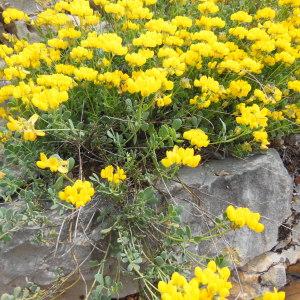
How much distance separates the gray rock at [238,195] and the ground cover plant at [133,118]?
104 mm

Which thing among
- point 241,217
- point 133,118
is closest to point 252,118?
point 133,118

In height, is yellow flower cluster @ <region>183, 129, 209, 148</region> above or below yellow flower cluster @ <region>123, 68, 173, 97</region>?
below

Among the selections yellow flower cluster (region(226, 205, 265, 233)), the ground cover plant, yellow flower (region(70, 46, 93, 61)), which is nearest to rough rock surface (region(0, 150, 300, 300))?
the ground cover plant

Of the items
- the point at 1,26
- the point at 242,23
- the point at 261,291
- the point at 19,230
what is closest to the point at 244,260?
the point at 261,291

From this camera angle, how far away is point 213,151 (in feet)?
9.37

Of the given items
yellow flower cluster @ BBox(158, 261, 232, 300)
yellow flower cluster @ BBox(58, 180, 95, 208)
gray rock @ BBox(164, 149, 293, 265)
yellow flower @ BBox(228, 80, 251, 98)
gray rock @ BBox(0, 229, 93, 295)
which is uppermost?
yellow flower @ BBox(228, 80, 251, 98)

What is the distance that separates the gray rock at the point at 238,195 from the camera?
8.63 ft

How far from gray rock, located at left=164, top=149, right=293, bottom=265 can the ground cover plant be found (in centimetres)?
10

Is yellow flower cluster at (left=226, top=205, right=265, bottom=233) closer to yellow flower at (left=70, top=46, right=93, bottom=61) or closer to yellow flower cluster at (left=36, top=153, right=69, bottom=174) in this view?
yellow flower cluster at (left=36, top=153, right=69, bottom=174)

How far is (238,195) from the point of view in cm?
279

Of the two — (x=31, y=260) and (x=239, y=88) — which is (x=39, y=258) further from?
(x=239, y=88)

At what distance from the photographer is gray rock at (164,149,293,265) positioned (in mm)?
2631

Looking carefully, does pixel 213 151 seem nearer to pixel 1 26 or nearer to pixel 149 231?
pixel 149 231

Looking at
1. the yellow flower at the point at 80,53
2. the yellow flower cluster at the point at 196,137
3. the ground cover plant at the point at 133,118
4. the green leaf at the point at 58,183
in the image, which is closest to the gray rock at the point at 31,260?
the ground cover plant at the point at 133,118
